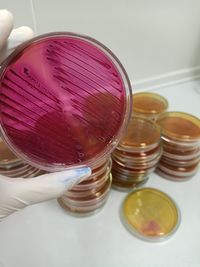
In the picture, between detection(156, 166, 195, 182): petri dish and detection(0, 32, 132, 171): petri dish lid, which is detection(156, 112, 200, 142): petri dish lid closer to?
detection(156, 166, 195, 182): petri dish

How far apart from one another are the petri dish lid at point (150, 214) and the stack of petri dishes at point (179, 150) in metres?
0.08

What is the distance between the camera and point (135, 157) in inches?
27.5

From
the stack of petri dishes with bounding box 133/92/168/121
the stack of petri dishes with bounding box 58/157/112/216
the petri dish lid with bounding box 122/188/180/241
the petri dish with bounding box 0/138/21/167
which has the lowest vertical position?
the petri dish lid with bounding box 122/188/180/241

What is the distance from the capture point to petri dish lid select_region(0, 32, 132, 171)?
0.48m

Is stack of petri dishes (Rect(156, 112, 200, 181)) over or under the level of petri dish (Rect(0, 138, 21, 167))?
under

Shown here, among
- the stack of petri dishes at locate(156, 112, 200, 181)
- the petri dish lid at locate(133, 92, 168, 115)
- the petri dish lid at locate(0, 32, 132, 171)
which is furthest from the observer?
the petri dish lid at locate(133, 92, 168, 115)

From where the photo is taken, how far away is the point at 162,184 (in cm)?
78

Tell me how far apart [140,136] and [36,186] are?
13.1 inches

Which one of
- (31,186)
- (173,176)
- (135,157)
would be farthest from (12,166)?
(173,176)

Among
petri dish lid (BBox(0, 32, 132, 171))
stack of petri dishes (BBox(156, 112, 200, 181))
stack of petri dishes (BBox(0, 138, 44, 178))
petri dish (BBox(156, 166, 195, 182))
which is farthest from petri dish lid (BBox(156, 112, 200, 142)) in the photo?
A: stack of petri dishes (BBox(0, 138, 44, 178))

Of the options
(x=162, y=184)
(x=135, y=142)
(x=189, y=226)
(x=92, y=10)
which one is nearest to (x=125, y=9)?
(x=92, y=10)

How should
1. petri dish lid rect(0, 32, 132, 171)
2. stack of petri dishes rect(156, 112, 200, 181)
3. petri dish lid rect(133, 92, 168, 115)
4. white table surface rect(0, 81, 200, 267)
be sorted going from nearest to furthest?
petri dish lid rect(0, 32, 132, 171) → white table surface rect(0, 81, 200, 267) → stack of petri dishes rect(156, 112, 200, 181) → petri dish lid rect(133, 92, 168, 115)

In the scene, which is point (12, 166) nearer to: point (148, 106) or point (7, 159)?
point (7, 159)

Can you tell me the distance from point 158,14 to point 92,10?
245 mm
